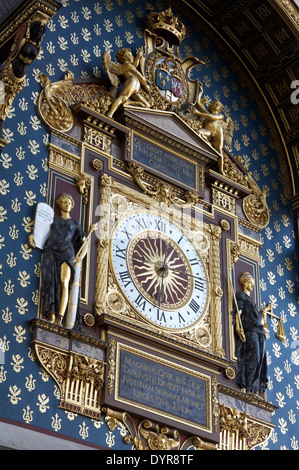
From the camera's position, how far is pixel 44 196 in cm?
1338

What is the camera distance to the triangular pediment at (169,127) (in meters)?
14.7

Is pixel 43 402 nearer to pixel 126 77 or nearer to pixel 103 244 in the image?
pixel 103 244

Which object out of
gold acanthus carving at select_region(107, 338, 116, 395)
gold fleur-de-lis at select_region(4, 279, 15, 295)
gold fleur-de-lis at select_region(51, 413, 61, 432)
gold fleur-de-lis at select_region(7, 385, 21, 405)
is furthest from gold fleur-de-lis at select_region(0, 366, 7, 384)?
gold acanthus carving at select_region(107, 338, 116, 395)

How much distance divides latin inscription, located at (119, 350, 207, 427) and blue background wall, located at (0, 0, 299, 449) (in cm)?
57

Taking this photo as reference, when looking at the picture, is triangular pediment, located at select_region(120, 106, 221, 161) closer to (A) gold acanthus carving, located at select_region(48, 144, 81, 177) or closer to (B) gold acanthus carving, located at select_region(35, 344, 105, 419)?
(A) gold acanthus carving, located at select_region(48, 144, 81, 177)

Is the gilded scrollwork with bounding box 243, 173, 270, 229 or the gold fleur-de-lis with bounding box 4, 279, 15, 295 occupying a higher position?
the gilded scrollwork with bounding box 243, 173, 270, 229

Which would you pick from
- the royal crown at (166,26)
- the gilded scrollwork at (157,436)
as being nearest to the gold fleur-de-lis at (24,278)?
the gilded scrollwork at (157,436)

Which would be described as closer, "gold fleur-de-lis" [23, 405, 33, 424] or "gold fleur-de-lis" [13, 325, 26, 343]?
"gold fleur-de-lis" [23, 405, 33, 424]

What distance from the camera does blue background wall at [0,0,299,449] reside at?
12172 millimetres

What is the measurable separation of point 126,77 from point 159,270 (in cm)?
290

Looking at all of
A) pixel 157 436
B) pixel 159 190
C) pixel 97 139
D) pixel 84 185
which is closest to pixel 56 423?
pixel 157 436

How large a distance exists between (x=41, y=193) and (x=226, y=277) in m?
3.11

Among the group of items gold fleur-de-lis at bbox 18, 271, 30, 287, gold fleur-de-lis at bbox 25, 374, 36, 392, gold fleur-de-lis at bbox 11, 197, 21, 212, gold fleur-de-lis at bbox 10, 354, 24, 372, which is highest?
gold fleur-de-lis at bbox 11, 197, 21, 212
